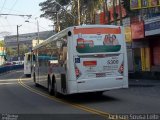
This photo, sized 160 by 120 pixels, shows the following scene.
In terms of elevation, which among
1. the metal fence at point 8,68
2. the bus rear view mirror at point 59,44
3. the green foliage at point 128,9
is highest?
the green foliage at point 128,9

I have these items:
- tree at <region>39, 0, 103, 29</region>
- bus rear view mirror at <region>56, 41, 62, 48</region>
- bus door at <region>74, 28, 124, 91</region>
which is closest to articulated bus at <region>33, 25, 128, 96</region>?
bus door at <region>74, 28, 124, 91</region>

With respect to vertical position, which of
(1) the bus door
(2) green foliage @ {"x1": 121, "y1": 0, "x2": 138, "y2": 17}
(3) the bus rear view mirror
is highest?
(2) green foliage @ {"x1": 121, "y1": 0, "x2": 138, "y2": 17}

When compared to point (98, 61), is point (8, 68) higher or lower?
lower

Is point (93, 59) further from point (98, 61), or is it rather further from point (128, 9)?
point (128, 9)

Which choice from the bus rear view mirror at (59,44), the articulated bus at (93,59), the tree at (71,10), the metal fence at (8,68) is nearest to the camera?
the articulated bus at (93,59)

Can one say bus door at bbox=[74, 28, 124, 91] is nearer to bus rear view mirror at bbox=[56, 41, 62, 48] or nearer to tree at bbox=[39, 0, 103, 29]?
bus rear view mirror at bbox=[56, 41, 62, 48]

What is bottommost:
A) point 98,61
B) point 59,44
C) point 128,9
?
point 98,61

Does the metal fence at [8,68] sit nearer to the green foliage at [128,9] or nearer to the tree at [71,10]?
the tree at [71,10]

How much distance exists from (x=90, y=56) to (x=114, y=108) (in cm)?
317

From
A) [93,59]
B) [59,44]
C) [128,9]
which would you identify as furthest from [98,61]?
[128,9]

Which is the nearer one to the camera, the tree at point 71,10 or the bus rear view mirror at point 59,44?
the bus rear view mirror at point 59,44

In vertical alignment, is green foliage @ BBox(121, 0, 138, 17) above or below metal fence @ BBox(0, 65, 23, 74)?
above

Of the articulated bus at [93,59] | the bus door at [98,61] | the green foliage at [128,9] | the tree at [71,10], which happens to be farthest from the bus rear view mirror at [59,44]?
the tree at [71,10]

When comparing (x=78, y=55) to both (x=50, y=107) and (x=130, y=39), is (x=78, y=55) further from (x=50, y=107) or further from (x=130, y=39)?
(x=130, y=39)
